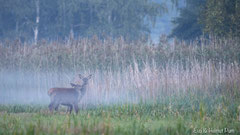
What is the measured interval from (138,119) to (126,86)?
457 cm

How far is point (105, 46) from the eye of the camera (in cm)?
1464

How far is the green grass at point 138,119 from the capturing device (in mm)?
5802

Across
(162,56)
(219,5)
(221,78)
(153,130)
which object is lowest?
(153,130)

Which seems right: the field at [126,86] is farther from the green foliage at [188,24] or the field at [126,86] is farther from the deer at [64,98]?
the green foliage at [188,24]

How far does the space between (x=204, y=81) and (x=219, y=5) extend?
856cm

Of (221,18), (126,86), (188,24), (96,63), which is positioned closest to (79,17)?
(188,24)

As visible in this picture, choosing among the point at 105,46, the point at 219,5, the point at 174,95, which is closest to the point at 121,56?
the point at 105,46

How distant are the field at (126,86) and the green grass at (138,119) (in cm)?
2

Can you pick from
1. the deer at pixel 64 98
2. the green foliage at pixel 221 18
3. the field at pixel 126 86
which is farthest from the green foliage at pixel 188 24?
the deer at pixel 64 98

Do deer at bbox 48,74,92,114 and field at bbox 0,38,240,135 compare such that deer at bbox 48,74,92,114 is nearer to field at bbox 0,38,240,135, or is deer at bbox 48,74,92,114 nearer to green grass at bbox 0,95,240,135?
field at bbox 0,38,240,135

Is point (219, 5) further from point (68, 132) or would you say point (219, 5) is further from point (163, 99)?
point (68, 132)

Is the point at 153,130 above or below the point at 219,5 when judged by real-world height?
below

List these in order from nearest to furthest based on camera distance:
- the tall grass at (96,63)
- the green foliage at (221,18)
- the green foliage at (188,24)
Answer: the tall grass at (96,63) < the green foliage at (221,18) < the green foliage at (188,24)

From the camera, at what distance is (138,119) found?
7.66 metres
